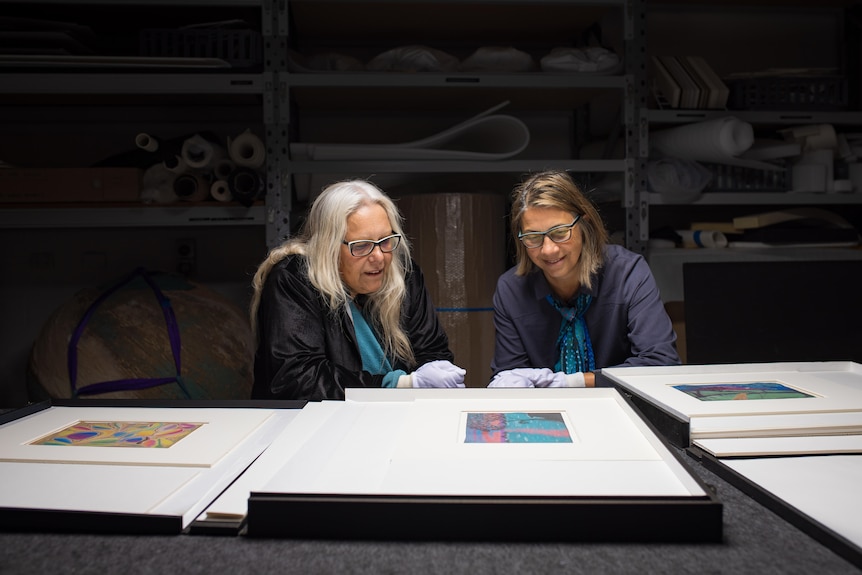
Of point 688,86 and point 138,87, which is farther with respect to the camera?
point 688,86

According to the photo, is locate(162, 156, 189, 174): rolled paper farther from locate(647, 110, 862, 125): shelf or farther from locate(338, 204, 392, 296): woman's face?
locate(647, 110, 862, 125): shelf

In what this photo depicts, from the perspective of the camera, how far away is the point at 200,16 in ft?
7.61

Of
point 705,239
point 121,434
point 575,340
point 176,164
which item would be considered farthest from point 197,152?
point 705,239

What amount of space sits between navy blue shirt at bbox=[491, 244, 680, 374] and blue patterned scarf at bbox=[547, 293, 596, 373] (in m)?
0.02

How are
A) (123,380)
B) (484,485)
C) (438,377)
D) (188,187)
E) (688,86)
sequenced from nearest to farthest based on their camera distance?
(484,485) → (438,377) → (123,380) → (188,187) → (688,86)

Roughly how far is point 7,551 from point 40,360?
1.81 m

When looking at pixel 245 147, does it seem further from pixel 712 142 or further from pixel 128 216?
pixel 712 142

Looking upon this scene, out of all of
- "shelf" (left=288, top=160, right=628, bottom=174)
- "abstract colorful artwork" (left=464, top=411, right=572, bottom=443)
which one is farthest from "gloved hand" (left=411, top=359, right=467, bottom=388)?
"shelf" (left=288, top=160, right=628, bottom=174)

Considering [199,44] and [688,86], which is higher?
[199,44]

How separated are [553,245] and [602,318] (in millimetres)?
260

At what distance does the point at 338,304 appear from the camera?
1.47 m

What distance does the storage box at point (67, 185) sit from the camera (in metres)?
2.04

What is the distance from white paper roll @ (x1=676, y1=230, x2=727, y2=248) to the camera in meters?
2.31

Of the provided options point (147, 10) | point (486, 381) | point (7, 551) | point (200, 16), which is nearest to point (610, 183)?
point (486, 381)
